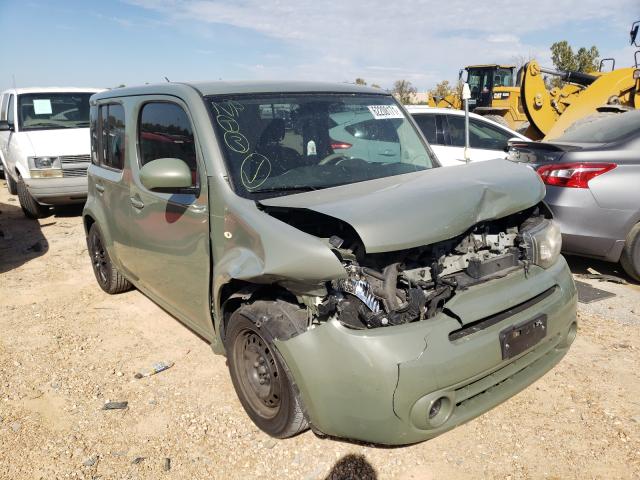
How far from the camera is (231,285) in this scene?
116 inches

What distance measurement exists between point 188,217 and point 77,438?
1.43m

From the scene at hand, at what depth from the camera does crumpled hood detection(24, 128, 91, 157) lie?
834cm

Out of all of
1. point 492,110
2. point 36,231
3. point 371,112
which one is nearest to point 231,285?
point 371,112

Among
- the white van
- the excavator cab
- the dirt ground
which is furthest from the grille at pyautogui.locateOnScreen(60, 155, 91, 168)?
the excavator cab

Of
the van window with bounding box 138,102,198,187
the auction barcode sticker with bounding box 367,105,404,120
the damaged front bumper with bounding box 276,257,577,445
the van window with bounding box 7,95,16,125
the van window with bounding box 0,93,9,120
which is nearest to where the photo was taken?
the damaged front bumper with bounding box 276,257,577,445

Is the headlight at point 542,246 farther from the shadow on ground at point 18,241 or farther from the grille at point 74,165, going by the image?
the grille at point 74,165

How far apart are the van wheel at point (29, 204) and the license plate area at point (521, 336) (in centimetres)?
830

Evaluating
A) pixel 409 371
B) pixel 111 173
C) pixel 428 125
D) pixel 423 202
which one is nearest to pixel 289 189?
pixel 423 202

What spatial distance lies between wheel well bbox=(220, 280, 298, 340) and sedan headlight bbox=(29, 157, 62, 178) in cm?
657

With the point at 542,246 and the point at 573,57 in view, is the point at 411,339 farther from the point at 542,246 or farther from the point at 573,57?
the point at 573,57

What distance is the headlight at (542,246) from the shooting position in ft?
9.58

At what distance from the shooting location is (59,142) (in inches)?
335

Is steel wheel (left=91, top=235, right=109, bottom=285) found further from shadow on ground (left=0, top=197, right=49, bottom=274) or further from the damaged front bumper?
the damaged front bumper

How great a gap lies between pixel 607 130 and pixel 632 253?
1.32m
